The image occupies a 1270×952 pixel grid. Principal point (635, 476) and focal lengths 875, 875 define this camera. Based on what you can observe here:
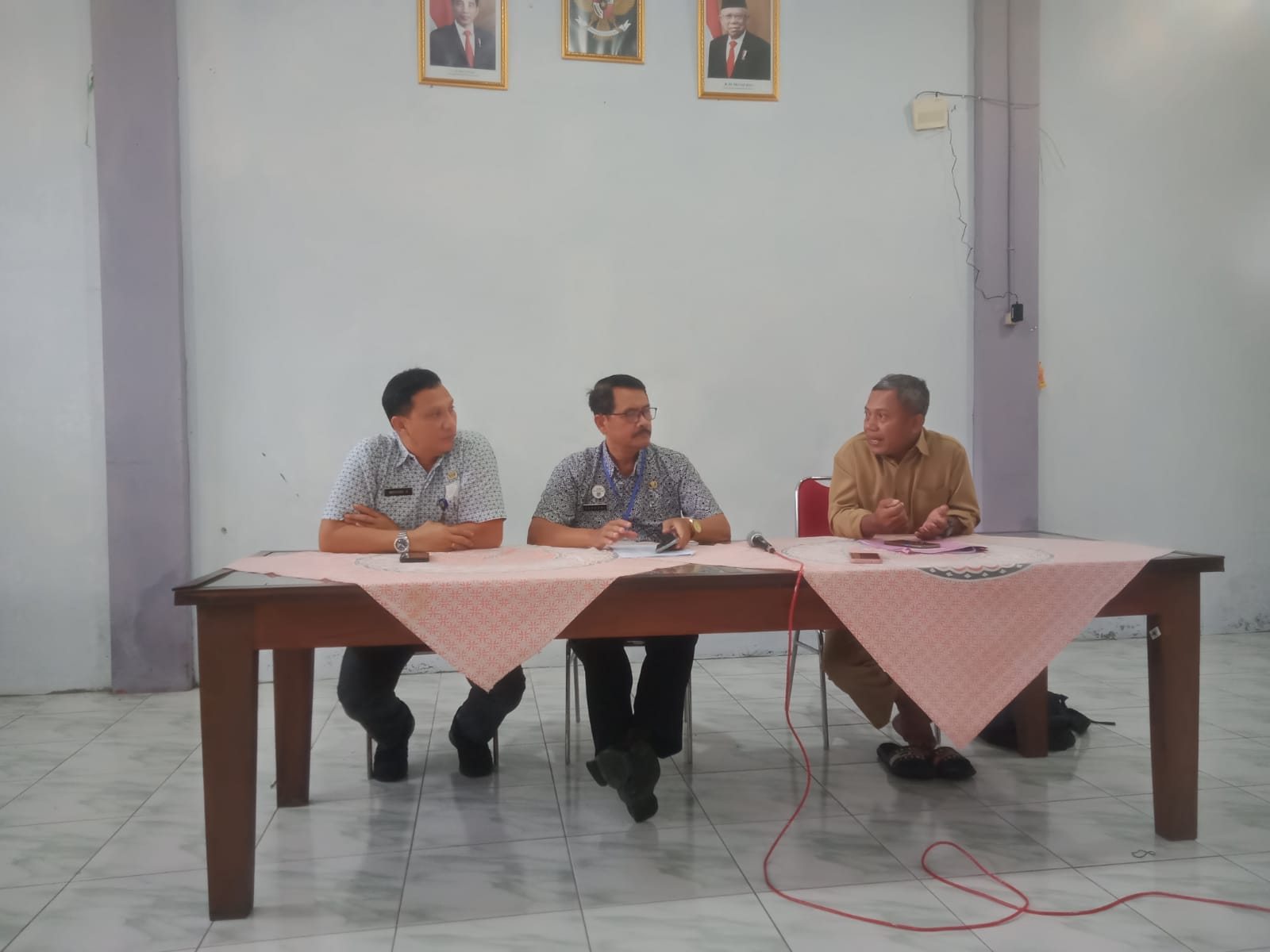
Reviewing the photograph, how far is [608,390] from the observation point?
2520mm

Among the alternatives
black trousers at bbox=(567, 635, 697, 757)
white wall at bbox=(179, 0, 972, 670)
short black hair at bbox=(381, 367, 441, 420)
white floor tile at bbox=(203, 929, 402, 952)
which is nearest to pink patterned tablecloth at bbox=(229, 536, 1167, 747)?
black trousers at bbox=(567, 635, 697, 757)

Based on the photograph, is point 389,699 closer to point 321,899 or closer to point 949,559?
point 321,899

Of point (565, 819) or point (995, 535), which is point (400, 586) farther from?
point (995, 535)

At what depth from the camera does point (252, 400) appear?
11.6ft

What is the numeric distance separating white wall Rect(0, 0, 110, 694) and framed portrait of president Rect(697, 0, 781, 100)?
2431mm

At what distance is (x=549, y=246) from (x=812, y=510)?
160 centimetres

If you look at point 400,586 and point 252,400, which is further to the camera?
point 252,400

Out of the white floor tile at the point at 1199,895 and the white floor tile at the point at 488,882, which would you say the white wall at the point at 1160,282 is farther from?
the white floor tile at the point at 488,882

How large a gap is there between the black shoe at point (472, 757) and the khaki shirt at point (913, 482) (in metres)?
1.19

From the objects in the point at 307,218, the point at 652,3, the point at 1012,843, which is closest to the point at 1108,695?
the point at 1012,843

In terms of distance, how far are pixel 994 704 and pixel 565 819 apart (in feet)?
3.38

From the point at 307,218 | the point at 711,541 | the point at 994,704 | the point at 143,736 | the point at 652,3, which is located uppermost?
the point at 652,3

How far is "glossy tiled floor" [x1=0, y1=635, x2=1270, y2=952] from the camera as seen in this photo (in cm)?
161

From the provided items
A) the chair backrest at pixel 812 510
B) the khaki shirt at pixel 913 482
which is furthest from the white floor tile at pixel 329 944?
the chair backrest at pixel 812 510
